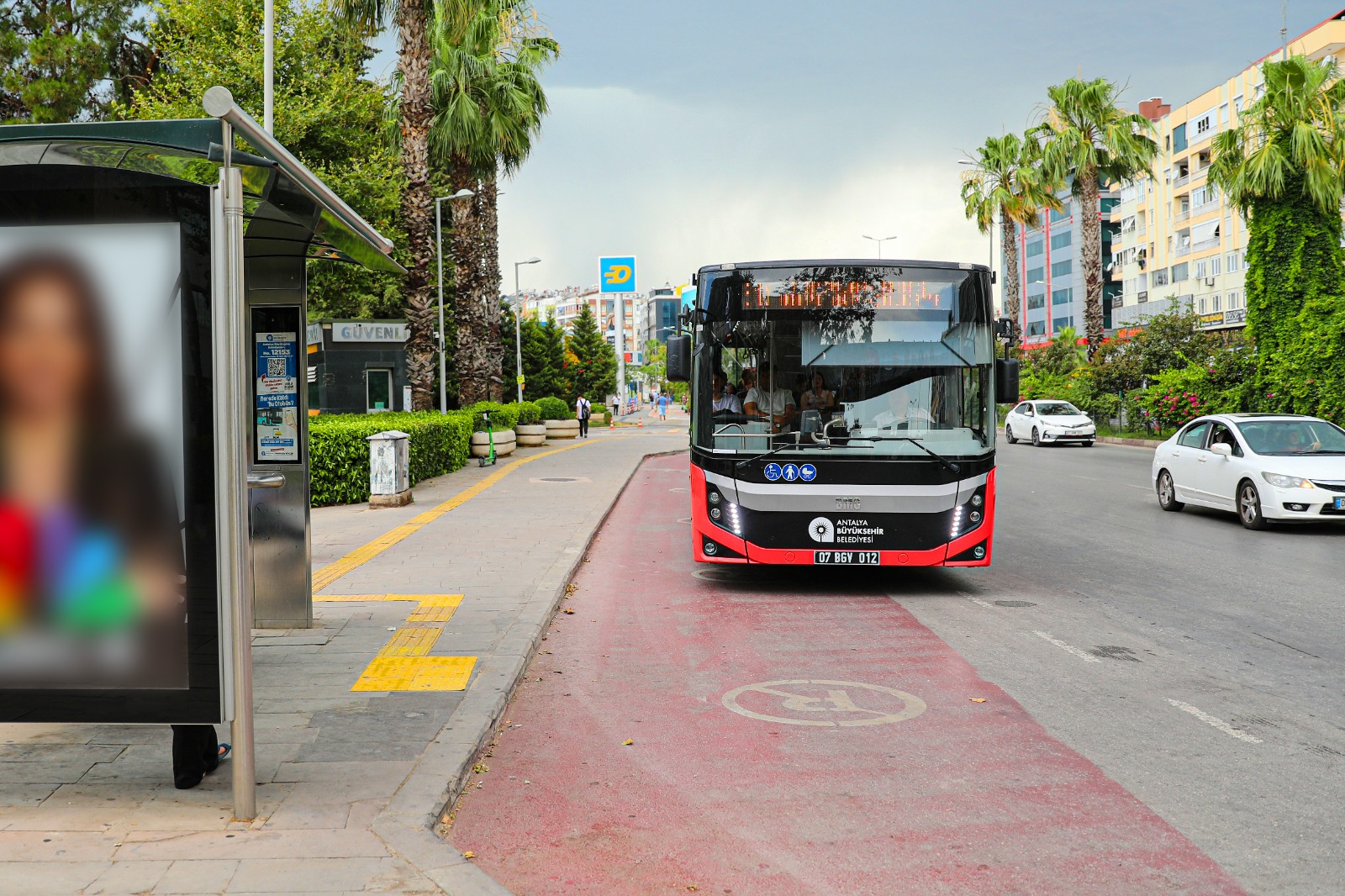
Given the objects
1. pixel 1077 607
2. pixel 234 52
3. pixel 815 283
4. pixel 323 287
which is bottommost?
pixel 1077 607

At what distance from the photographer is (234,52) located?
2628 centimetres

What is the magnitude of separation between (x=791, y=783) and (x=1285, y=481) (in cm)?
1134

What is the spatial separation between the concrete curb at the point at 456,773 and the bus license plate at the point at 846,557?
2.44 meters

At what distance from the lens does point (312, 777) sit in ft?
15.8

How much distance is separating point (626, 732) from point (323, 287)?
2543 cm

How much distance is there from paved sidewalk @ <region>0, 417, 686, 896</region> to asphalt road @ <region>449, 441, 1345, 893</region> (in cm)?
24

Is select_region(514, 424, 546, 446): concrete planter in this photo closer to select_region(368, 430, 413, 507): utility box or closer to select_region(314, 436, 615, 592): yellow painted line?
select_region(314, 436, 615, 592): yellow painted line

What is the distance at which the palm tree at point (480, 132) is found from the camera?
30.4 m

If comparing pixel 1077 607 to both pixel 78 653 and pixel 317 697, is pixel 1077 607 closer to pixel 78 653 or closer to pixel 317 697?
pixel 317 697

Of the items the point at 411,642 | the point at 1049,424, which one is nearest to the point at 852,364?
the point at 411,642

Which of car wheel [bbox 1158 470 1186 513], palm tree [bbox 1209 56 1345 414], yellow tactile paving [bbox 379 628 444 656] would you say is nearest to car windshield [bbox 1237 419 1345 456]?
car wheel [bbox 1158 470 1186 513]

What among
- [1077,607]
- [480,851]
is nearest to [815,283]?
[1077,607]

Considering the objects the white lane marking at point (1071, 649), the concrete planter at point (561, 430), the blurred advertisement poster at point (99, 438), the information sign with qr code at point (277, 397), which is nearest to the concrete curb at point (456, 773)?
the blurred advertisement poster at point (99, 438)

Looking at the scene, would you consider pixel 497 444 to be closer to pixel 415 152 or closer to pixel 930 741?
pixel 415 152
